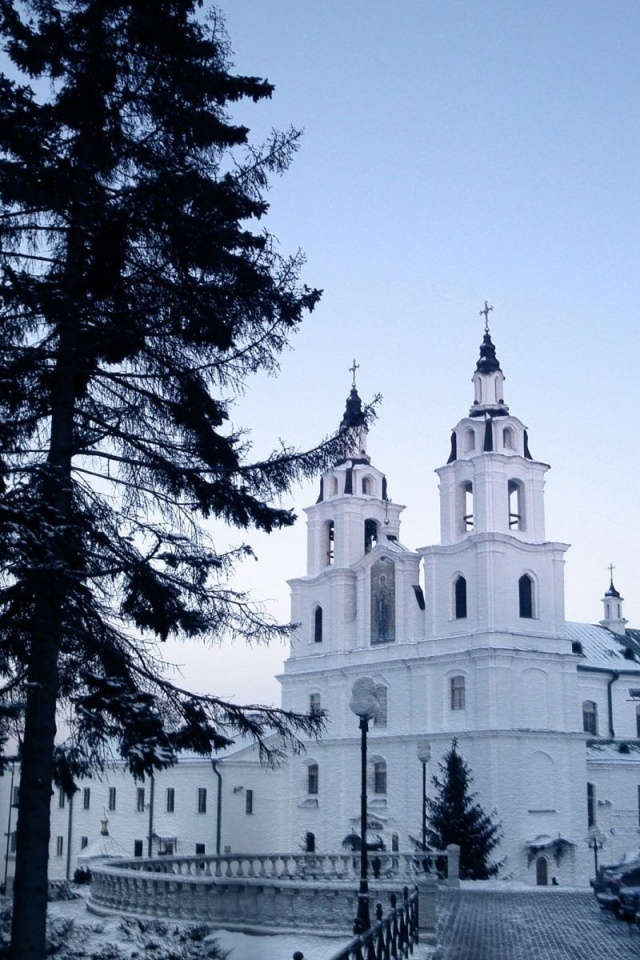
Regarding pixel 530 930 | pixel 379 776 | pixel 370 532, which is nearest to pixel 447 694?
pixel 379 776

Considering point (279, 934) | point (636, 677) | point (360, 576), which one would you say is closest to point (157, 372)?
point (279, 934)

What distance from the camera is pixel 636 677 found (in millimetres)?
55500

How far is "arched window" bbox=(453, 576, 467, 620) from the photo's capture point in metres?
48.6

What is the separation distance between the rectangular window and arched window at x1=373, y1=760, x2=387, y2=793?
9388mm

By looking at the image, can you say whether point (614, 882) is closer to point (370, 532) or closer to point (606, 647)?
point (370, 532)

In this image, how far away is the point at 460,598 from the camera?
48906mm

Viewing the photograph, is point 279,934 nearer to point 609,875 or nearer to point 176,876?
point 176,876

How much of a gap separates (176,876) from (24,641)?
13.9 m

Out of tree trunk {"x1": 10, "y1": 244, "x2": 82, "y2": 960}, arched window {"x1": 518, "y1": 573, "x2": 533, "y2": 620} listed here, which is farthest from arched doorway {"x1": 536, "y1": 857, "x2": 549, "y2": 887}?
tree trunk {"x1": 10, "y1": 244, "x2": 82, "y2": 960}

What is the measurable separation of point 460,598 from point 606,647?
12795 mm

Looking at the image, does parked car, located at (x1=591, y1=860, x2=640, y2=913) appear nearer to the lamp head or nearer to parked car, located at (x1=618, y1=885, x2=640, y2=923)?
parked car, located at (x1=618, y1=885, x2=640, y2=923)

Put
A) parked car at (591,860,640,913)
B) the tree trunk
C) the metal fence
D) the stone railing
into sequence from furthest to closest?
parked car at (591,860,640,913), the stone railing, the metal fence, the tree trunk

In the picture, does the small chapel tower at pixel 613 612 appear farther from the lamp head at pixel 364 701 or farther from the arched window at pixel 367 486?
the lamp head at pixel 364 701

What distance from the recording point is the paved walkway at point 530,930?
→ 17219 millimetres
